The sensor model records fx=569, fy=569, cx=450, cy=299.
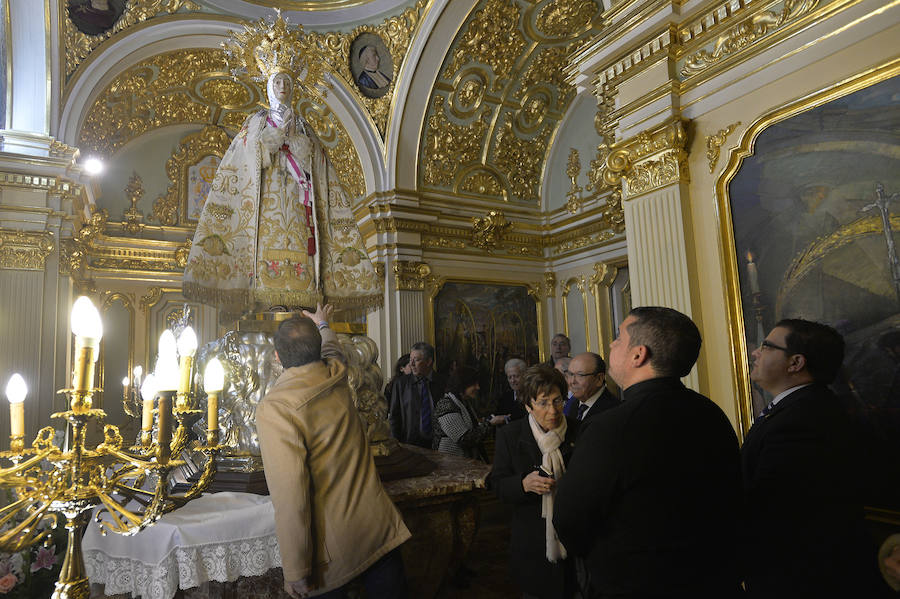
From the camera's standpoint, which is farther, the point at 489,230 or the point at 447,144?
the point at 489,230

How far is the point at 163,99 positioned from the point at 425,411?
7.63 m

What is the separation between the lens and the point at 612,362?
5.96ft

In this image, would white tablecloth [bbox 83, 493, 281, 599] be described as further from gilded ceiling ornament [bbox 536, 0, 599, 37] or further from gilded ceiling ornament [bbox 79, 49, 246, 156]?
gilded ceiling ornament [bbox 536, 0, 599, 37]

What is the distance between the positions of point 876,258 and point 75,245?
31.2 ft

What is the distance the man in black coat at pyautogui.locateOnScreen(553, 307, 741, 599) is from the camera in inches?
60.6

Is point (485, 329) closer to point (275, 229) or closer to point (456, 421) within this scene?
point (456, 421)

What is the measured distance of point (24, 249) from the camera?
7023 mm

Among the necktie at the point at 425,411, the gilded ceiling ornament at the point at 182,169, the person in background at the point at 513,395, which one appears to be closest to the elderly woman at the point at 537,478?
the person in background at the point at 513,395

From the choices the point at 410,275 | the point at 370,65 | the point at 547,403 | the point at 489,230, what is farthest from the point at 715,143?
the point at 370,65

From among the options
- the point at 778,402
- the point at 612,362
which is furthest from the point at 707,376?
the point at 612,362

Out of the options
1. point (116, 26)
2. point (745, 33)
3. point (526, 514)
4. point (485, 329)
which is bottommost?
point (526, 514)

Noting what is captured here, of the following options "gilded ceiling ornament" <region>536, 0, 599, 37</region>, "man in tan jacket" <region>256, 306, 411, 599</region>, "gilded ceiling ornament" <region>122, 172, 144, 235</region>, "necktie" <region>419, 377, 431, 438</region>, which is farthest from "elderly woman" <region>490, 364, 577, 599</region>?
"gilded ceiling ornament" <region>122, 172, 144, 235</region>

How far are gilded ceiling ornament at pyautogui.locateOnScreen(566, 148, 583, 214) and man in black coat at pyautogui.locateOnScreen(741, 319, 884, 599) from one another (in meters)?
8.11

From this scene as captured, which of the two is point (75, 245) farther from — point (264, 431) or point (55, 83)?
point (264, 431)
